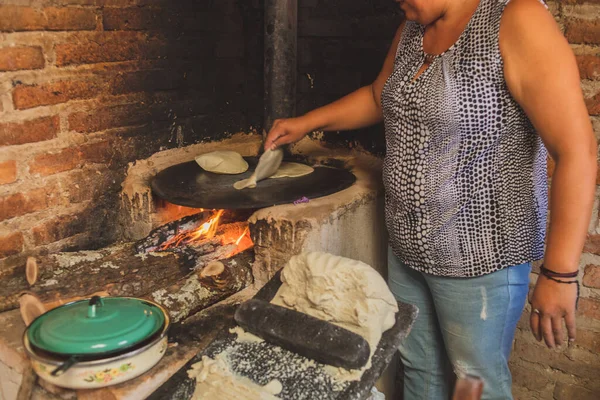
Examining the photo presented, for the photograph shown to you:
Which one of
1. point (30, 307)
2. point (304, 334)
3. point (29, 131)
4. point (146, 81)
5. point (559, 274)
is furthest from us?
point (146, 81)

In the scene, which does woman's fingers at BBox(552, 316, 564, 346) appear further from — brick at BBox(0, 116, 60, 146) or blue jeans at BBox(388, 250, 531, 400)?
brick at BBox(0, 116, 60, 146)

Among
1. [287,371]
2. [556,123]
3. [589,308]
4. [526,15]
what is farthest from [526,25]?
[589,308]

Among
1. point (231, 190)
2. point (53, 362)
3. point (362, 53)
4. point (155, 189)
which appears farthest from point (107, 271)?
point (362, 53)

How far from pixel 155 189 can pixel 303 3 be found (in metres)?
1.07

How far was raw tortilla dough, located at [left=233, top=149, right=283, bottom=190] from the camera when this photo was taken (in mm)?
1867

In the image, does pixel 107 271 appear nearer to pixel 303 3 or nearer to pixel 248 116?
pixel 248 116

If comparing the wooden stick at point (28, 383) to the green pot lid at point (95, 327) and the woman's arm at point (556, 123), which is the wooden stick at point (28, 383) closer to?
the green pot lid at point (95, 327)

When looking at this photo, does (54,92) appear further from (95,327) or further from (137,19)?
(95,327)

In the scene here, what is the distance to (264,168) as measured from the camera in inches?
75.5

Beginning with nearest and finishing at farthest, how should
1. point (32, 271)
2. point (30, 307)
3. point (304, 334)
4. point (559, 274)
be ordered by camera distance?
point (304, 334)
point (559, 274)
point (30, 307)
point (32, 271)

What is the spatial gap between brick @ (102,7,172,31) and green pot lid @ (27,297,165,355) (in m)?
1.12

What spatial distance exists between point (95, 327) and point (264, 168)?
3.06 ft

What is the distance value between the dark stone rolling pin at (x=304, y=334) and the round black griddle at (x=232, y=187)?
52cm

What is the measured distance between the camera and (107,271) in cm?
170
